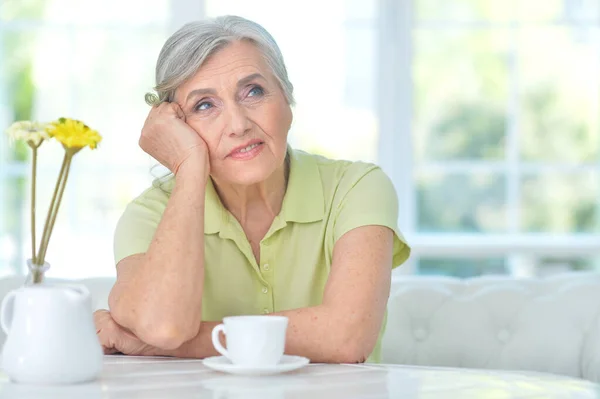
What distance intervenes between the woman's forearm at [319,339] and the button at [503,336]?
0.58 m

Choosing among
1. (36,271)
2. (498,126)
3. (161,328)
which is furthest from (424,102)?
(36,271)

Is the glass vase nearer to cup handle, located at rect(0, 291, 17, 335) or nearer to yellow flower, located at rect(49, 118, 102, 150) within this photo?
cup handle, located at rect(0, 291, 17, 335)

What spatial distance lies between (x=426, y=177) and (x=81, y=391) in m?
2.93

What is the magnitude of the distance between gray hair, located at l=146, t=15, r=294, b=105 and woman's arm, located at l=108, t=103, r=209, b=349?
0.10 meters

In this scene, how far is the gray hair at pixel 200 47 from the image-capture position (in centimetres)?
197

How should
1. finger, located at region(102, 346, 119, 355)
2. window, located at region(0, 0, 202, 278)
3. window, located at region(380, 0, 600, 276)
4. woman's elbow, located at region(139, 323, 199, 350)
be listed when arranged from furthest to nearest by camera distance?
1. window, located at region(0, 0, 202, 278)
2. window, located at region(380, 0, 600, 276)
3. finger, located at region(102, 346, 119, 355)
4. woman's elbow, located at region(139, 323, 199, 350)

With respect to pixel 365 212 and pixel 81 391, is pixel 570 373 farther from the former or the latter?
pixel 81 391

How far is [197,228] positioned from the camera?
5.98ft

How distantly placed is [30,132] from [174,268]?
47cm

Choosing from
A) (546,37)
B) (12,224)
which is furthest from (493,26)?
(12,224)

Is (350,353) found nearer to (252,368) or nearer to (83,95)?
(252,368)

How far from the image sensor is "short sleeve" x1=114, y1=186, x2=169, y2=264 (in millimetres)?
1981

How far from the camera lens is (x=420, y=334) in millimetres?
2268

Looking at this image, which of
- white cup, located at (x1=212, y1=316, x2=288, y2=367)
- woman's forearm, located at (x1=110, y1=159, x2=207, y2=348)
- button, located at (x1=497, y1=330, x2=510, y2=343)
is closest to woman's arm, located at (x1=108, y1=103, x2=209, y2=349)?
woman's forearm, located at (x1=110, y1=159, x2=207, y2=348)
